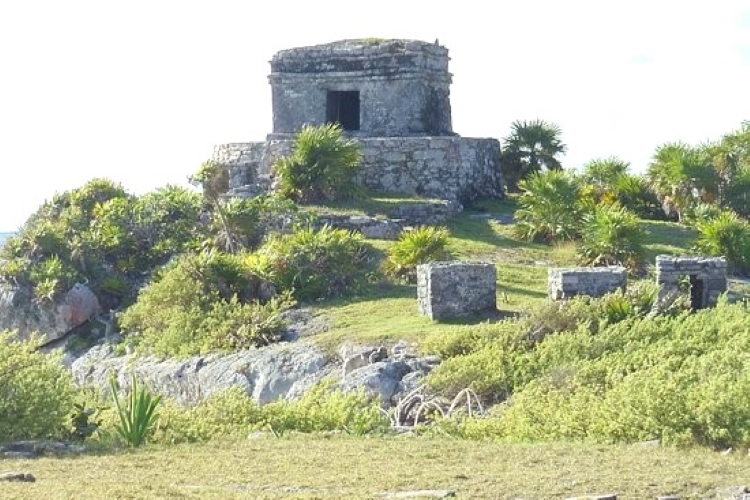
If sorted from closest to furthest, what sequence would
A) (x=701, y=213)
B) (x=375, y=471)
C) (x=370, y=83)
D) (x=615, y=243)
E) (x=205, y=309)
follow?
(x=375, y=471) → (x=205, y=309) → (x=615, y=243) → (x=701, y=213) → (x=370, y=83)

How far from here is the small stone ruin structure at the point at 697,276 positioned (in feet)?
67.3

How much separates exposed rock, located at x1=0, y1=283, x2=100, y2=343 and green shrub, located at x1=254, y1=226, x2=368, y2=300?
2.95m

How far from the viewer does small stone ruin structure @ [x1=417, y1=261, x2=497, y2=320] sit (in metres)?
20.7

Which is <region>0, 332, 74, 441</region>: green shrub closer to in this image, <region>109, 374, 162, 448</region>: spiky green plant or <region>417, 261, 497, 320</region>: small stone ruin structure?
<region>109, 374, 162, 448</region>: spiky green plant

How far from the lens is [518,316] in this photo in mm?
20281

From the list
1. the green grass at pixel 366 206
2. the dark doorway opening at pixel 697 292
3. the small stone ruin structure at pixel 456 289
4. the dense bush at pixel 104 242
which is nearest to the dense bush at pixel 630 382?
the dark doorway opening at pixel 697 292

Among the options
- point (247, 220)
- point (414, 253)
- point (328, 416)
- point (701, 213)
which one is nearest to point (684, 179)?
point (701, 213)

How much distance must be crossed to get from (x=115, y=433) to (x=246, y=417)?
55.6 inches

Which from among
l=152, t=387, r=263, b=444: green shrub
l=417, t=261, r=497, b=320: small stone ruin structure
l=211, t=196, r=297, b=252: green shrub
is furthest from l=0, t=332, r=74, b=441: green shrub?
l=211, t=196, r=297, b=252: green shrub

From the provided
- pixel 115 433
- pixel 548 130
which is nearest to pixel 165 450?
pixel 115 433

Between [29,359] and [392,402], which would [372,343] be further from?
[29,359]

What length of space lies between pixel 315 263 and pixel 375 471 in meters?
11.0

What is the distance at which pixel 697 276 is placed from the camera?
20.8 metres

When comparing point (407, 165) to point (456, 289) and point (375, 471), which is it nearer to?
point (456, 289)
